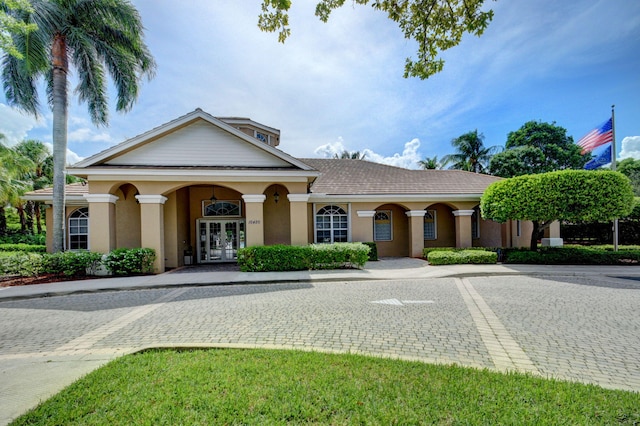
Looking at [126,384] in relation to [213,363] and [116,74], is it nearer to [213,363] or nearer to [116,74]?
[213,363]

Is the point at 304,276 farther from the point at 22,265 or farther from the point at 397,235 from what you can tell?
the point at 22,265

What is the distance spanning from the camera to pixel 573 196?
12.3m

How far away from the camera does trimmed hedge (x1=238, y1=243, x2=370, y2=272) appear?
39.7 ft

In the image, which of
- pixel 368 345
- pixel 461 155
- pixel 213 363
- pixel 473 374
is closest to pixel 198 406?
pixel 213 363

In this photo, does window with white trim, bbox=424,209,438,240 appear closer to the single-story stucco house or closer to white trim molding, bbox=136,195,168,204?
the single-story stucco house

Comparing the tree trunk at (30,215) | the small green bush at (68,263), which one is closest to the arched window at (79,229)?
the small green bush at (68,263)

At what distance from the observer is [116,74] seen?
1396 centimetres

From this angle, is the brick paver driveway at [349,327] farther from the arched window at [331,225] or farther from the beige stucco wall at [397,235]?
the beige stucco wall at [397,235]

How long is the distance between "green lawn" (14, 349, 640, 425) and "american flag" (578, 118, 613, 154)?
16346mm

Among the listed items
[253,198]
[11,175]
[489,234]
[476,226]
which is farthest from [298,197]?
[11,175]

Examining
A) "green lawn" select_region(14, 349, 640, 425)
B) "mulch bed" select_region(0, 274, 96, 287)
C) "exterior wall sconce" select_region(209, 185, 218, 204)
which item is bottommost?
"mulch bed" select_region(0, 274, 96, 287)

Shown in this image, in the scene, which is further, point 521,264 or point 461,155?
point 461,155

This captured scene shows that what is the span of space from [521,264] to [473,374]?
12.8m

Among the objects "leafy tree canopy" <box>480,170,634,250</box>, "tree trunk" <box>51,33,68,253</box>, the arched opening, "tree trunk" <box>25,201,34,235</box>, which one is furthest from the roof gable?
"tree trunk" <box>25,201,34,235</box>
